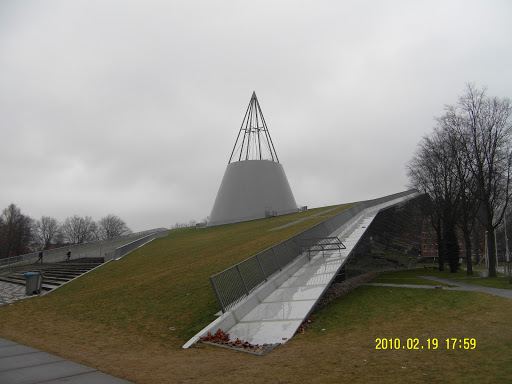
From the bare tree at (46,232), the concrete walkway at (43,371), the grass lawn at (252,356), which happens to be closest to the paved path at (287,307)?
the grass lawn at (252,356)

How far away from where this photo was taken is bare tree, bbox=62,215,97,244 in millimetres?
81250

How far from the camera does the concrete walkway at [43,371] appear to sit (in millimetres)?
4547

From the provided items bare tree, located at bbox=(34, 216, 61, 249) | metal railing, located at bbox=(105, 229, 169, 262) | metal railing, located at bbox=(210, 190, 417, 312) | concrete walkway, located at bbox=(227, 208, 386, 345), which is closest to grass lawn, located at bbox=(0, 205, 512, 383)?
concrete walkway, located at bbox=(227, 208, 386, 345)

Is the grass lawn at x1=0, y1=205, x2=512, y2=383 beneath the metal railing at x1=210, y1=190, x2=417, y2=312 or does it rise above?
beneath

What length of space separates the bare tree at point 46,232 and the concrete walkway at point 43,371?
74613 millimetres

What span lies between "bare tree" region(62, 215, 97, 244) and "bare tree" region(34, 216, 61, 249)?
5.46m

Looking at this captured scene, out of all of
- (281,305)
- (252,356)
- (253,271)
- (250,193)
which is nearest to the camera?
(252,356)

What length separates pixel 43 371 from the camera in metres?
5.00

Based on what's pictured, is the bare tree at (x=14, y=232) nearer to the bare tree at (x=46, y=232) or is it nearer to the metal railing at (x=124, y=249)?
the bare tree at (x=46, y=232)

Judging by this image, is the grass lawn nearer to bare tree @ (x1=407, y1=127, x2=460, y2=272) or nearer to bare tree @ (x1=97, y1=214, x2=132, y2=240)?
bare tree @ (x1=407, y1=127, x2=460, y2=272)

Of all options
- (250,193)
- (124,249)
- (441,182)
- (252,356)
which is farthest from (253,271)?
(250,193)

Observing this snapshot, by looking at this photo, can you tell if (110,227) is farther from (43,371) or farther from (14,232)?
(43,371)

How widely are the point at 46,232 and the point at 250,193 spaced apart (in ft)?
173

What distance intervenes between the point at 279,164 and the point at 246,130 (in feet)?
19.6
